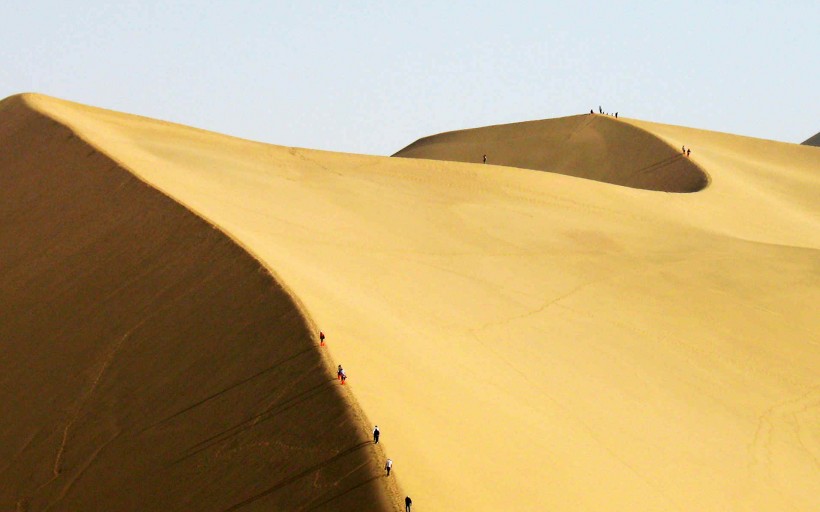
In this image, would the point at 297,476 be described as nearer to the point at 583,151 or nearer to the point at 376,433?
the point at 376,433

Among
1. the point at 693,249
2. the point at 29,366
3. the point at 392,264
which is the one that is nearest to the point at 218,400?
the point at 29,366

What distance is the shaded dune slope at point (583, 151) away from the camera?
153 ft

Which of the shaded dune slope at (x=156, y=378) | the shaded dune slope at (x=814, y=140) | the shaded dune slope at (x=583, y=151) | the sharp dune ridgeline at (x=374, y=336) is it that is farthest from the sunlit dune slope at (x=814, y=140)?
the shaded dune slope at (x=156, y=378)

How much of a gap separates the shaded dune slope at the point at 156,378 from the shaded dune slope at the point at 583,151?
26551mm

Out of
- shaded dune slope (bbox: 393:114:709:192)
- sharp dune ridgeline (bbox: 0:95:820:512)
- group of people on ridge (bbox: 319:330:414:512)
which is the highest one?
group of people on ridge (bbox: 319:330:414:512)

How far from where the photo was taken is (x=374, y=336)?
1752 cm

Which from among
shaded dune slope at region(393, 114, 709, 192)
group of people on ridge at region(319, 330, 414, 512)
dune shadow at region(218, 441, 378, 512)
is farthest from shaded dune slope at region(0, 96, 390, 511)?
shaded dune slope at region(393, 114, 709, 192)

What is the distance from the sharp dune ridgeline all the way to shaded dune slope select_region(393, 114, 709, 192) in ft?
42.8

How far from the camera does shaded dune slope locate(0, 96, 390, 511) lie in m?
13.6

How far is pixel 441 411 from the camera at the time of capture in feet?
50.7

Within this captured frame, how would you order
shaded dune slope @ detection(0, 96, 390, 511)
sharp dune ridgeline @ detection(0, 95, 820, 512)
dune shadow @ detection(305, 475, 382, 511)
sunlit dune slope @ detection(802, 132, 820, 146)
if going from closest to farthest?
dune shadow @ detection(305, 475, 382, 511)
shaded dune slope @ detection(0, 96, 390, 511)
sharp dune ridgeline @ detection(0, 95, 820, 512)
sunlit dune slope @ detection(802, 132, 820, 146)

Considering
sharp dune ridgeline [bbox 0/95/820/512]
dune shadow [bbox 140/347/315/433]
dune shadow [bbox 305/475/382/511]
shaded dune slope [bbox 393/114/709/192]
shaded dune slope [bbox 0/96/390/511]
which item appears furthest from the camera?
shaded dune slope [bbox 393/114/709/192]

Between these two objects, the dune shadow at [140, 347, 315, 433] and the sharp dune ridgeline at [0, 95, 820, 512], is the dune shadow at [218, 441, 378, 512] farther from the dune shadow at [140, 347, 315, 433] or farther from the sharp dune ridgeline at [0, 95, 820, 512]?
the dune shadow at [140, 347, 315, 433]

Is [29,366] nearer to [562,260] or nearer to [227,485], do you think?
[227,485]
